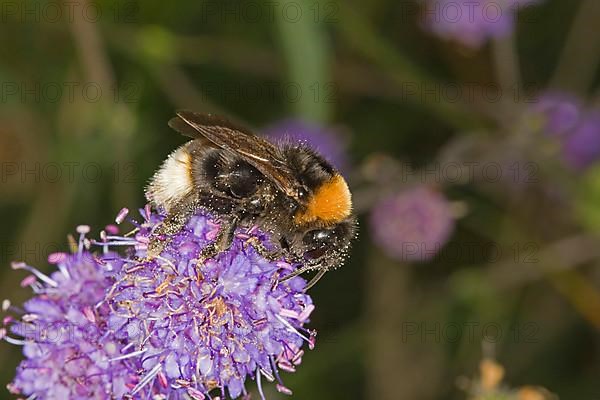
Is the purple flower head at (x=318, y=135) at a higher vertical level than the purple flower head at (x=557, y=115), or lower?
lower

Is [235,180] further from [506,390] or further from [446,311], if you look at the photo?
[446,311]

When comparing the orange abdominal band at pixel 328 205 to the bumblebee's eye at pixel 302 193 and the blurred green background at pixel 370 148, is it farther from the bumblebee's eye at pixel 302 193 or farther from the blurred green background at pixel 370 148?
the blurred green background at pixel 370 148

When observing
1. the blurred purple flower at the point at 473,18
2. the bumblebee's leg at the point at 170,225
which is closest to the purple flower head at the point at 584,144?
the blurred purple flower at the point at 473,18

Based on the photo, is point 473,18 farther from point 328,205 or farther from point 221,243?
point 221,243

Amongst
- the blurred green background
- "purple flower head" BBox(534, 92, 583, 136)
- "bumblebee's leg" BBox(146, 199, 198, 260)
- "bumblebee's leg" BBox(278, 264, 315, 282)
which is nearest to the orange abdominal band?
"bumblebee's leg" BBox(278, 264, 315, 282)

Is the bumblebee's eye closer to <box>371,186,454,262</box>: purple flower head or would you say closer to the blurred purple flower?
<box>371,186,454,262</box>: purple flower head

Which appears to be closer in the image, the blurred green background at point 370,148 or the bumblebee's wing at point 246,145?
the bumblebee's wing at point 246,145

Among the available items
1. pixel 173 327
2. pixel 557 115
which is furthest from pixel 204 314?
pixel 557 115
